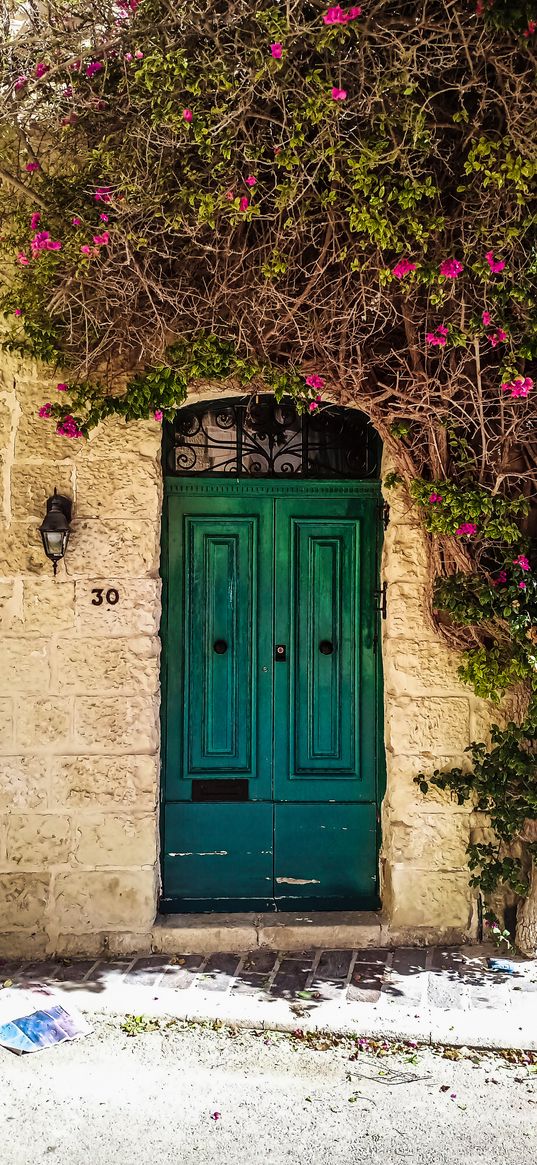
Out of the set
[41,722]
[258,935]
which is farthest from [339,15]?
[258,935]

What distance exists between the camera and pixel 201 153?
3.68 m

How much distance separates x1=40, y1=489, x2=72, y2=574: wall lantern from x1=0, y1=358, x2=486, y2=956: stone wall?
3.3 inches

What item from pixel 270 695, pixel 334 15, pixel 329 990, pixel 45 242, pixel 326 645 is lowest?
pixel 329 990

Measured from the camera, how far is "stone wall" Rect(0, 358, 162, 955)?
447 centimetres

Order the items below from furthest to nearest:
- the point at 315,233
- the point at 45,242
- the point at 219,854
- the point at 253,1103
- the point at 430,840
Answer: the point at 219,854, the point at 430,840, the point at 315,233, the point at 45,242, the point at 253,1103

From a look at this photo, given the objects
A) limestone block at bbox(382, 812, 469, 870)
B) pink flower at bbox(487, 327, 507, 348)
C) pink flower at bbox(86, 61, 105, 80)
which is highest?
pink flower at bbox(86, 61, 105, 80)

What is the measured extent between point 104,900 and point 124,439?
2253 millimetres

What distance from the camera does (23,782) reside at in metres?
4.48

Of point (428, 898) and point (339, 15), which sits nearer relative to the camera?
point (339, 15)

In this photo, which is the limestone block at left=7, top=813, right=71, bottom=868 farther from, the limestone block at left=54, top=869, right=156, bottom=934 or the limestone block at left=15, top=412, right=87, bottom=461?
the limestone block at left=15, top=412, right=87, bottom=461

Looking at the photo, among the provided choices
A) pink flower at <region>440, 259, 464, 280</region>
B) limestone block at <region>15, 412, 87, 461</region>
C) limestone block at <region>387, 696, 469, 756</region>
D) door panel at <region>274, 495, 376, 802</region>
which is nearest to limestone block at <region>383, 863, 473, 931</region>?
door panel at <region>274, 495, 376, 802</region>

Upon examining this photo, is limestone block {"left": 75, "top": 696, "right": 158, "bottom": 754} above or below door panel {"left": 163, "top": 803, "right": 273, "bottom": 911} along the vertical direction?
above

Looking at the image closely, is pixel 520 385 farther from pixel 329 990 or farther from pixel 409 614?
pixel 329 990

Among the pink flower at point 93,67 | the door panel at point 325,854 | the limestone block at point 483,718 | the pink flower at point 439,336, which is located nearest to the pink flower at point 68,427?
the pink flower at point 93,67
